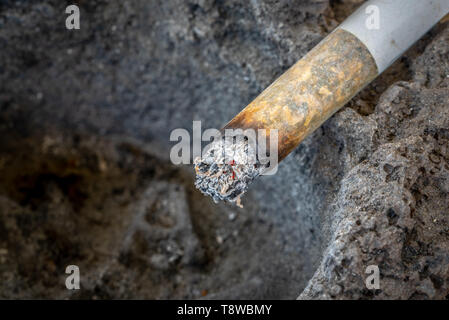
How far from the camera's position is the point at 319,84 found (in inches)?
62.6

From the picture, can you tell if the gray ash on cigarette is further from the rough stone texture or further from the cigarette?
the rough stone texture

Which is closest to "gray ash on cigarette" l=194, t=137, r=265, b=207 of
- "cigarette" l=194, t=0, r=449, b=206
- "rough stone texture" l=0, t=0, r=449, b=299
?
"cigarette" l=194, t=0, r=449, b=206

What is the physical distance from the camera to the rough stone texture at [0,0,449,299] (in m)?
1.48

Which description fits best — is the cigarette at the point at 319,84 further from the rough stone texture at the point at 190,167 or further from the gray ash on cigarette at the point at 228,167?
the rough stone texture at the point at 190,167

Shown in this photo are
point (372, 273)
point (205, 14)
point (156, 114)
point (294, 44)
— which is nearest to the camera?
point (372, 273)

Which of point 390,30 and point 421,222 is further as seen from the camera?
point 390,30

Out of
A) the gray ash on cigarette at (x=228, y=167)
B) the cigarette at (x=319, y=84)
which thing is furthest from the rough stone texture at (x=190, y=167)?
the gray ash on cigarette at (x=228, y=167)

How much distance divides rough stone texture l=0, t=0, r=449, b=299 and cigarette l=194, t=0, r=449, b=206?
13cm

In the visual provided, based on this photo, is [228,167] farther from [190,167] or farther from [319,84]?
[190,167]

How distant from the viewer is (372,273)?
137cm

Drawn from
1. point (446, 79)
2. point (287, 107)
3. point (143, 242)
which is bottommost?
point (143, 242)

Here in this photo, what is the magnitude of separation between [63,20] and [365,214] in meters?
1.80
